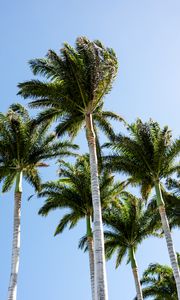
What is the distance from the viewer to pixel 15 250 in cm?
2052

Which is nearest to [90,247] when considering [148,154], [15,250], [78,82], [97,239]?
[15,250]

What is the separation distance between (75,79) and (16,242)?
8.85 meters

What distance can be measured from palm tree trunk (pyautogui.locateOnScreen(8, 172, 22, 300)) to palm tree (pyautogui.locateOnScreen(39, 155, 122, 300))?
3.40 metres

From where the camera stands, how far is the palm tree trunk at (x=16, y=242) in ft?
62.3

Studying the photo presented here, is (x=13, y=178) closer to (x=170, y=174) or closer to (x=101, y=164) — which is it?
(x=101, y=164)

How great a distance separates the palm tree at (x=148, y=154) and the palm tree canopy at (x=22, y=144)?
379 cm

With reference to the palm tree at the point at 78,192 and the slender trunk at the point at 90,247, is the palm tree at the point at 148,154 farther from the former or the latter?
the slender trunk at the point at 90,247

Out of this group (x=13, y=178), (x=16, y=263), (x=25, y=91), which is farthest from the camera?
(x=13, y=178)

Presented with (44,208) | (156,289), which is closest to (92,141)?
(44,208)

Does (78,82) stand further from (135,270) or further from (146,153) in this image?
(135,270)

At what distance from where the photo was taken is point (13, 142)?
894 inches

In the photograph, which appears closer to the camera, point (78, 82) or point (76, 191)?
point (78, 82)

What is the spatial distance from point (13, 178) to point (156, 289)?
17602 millimetres

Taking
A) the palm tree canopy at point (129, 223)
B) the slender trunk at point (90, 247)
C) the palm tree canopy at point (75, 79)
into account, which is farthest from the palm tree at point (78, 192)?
the palm tree canopy at point (75, 79)
